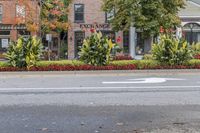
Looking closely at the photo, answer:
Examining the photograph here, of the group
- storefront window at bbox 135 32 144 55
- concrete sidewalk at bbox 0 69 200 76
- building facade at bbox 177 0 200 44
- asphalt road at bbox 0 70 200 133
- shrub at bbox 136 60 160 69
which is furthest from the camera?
building facade at bbox 177 0 200 44

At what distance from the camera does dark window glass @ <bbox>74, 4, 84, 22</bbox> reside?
1971 inches

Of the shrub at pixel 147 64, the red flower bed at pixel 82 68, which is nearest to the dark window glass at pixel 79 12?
the shrub at pixel 147 64

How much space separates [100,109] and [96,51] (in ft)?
46.5

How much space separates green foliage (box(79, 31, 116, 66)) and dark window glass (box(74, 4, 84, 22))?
83.2 ft

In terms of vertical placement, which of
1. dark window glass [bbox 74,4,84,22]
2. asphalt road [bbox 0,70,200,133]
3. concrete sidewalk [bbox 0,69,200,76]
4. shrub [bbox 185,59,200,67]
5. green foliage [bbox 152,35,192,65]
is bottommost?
concrete sidewalk [bbox 0,69,200,76]

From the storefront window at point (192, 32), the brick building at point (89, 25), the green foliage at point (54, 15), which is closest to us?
the green foliage at point (54, 15)

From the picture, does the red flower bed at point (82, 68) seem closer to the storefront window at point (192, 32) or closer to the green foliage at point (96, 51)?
the green foliage at point (96, 51)

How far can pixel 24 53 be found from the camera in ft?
80.1

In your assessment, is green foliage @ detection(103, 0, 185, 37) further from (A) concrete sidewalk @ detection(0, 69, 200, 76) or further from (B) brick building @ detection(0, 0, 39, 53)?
(A) concrete sidewalk @ detection(0, 69, 200, 76)

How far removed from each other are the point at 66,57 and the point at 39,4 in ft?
26.5

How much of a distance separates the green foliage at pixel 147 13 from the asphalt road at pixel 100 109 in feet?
74.4

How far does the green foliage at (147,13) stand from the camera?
38.3 metres

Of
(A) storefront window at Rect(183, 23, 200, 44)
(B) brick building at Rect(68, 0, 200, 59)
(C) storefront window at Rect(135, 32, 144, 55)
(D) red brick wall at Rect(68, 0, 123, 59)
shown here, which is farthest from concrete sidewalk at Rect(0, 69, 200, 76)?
(A) storefront window at Rect(183, 23, 200, 44)

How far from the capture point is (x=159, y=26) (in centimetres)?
3966
